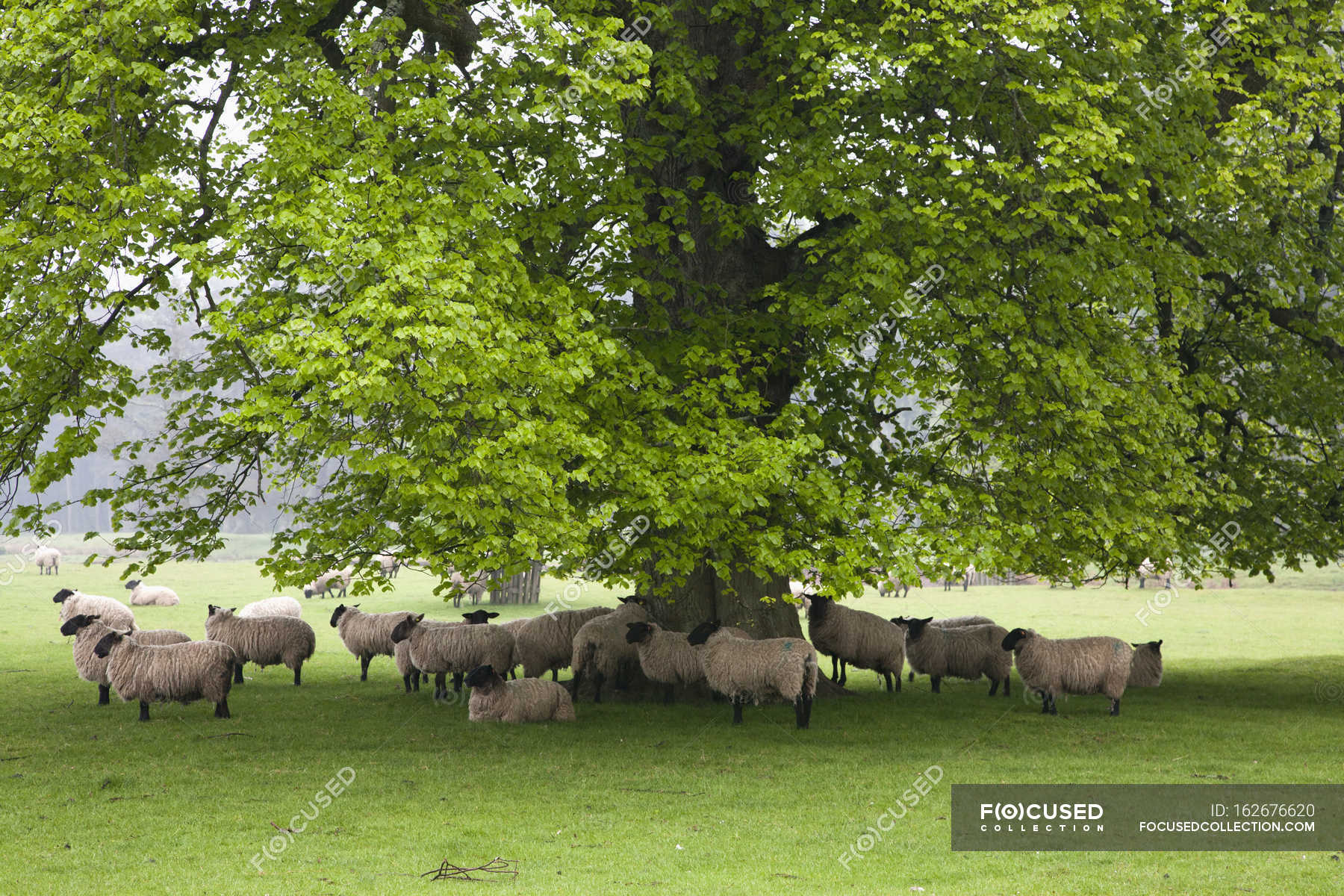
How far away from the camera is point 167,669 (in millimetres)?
14836

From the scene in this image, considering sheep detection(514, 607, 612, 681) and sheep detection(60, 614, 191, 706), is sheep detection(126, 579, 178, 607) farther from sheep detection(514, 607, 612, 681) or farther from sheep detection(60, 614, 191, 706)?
sheep detection(514, 607, 612, 681)

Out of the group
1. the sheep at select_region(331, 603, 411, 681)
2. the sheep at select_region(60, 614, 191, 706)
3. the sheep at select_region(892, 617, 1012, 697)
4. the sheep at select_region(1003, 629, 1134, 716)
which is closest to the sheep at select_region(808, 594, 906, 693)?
the sheep at select_region(892, 617, 1012, 697)

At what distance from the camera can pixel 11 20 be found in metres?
12.5

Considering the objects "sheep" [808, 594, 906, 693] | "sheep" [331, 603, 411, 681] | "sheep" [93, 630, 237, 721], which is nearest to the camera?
"sheep" [93, 630, 237, 721]

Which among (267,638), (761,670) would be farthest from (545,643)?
(761,670)

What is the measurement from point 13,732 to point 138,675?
67.8 inches

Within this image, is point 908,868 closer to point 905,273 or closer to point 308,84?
point 905,273

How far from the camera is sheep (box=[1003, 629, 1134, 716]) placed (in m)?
16.4

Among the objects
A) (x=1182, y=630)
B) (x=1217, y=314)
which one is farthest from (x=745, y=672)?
(x=1182, y=630)

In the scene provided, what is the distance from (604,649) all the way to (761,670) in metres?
3.56

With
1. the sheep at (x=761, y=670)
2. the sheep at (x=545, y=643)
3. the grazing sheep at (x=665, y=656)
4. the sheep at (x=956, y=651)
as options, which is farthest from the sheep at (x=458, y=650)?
the sheep at (x=956, y=651)

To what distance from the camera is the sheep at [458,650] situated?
1798 cm

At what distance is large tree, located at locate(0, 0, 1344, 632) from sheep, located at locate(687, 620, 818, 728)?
1169 mm

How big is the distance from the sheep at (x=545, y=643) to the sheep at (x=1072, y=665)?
7124 millimetres
